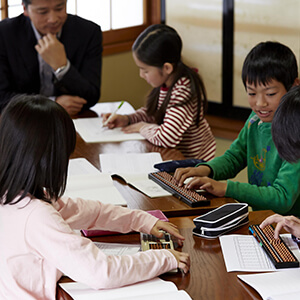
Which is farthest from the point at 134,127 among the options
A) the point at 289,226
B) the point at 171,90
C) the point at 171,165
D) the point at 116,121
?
the point at 289,226

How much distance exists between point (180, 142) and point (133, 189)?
76 centimetres

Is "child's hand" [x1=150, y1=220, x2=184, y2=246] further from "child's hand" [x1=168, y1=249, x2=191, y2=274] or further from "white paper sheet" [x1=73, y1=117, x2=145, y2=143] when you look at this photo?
"white paper sheet" [x1=73, y1=117, x2=145, y2=143]

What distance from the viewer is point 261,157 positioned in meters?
1.92

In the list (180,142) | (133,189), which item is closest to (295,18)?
(180,142)

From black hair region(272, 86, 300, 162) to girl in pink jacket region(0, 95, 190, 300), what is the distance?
1.25 feet

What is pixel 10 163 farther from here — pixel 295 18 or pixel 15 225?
pixel 295 18

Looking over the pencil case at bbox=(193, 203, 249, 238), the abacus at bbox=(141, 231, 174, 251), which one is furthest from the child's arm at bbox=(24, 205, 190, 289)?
the pencil case at bbox=(193, 203, 249, 238)

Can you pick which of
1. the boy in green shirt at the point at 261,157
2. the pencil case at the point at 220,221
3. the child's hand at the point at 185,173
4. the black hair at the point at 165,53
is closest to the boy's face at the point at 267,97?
the boy in green shirt at the point at 261,157

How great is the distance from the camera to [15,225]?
1.14 meters

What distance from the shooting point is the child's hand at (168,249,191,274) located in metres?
1.21

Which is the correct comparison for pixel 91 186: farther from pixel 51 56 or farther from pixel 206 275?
pixel 51 56

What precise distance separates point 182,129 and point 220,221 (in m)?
0.98

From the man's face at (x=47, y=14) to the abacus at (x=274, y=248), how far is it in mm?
1673

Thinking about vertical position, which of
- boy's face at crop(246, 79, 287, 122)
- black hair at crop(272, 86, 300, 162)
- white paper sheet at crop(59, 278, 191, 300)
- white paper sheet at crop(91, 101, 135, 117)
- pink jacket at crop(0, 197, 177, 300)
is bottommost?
white paper sheet at crop(91, 101, 135, 117)
